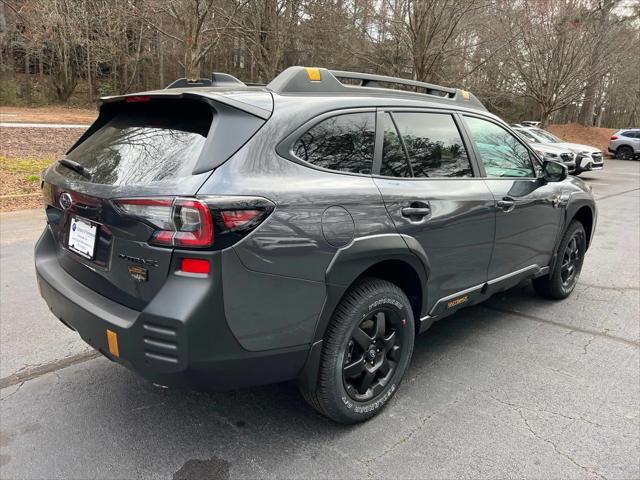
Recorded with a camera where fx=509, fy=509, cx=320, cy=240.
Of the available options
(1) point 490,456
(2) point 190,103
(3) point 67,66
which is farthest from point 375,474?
(3) point 67,66

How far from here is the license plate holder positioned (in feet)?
7.85

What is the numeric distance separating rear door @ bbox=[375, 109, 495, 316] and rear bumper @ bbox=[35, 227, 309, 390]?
1.00m

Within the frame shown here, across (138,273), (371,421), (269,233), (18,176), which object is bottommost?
(18,176)

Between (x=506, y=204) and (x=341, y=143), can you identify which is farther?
(x=506, y=204)

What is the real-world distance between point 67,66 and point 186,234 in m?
31.8

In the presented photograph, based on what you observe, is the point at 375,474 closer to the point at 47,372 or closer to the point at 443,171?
the point at 443,171

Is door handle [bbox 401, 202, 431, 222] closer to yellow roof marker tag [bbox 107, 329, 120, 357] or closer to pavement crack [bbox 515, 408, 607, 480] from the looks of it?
pavement crack [bbox 515, 408, 607, 480]

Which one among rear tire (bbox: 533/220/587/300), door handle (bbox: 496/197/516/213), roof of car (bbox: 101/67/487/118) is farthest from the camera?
rear tire (bbox: 533/220/587/300)

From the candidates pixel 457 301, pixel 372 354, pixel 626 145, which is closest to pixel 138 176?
pixel 372 354

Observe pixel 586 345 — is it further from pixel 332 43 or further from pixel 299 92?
pixel 332 43

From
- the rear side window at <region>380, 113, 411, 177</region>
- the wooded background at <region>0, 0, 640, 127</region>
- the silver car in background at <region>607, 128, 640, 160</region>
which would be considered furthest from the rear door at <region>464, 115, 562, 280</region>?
the silver car in background at <region>607, 128, 640, 160</region>

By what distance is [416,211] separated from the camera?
9.18 ft

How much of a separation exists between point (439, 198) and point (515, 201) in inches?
38.1

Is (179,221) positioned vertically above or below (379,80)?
below
